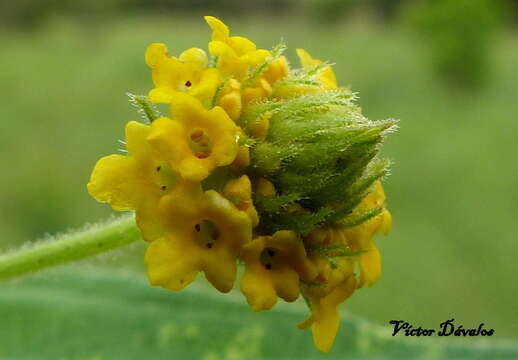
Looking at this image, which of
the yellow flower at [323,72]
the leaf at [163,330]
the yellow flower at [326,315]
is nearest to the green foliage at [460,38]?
the leaf at [163,330]

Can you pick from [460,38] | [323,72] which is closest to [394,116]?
[460,38]

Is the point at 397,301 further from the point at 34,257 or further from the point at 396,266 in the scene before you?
the point at 34,257

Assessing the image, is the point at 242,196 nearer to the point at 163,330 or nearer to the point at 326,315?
the point at 326,315

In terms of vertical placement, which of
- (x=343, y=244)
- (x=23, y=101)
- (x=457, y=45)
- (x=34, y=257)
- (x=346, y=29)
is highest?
(x=343, y=244)

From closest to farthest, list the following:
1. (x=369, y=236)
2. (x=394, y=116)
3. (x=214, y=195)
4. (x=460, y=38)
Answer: (x=214, y=195) → (x=369, y=236) → (x=394, y=116) → (x=460, y=38)

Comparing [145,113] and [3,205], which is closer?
[145,113]

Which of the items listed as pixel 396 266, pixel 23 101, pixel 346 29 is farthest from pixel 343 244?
pixel 346 29
